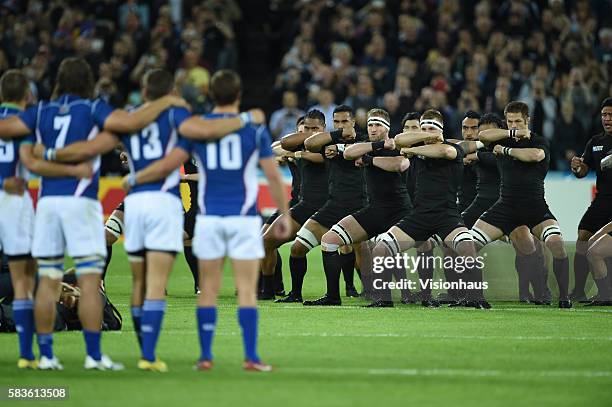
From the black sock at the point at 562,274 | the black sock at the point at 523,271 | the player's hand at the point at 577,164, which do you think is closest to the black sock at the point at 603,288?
the black sock at the point at 562,274

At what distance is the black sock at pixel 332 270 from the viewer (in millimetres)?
14523

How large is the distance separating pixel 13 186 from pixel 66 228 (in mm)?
683

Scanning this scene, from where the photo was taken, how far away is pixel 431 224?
1406 cm

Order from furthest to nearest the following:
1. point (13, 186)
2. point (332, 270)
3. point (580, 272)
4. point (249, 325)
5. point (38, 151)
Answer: point (580, 272)
point (332, 270)
point (13, 186)
point (38, 151)
point (249, 325)

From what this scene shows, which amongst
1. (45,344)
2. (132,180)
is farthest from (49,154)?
(45,344)

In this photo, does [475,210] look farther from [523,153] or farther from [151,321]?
[151,321]

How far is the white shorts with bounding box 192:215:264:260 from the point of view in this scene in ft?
30.0

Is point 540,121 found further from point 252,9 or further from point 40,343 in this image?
point 40,343

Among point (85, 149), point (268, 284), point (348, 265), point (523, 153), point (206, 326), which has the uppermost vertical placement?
point (523, 153)

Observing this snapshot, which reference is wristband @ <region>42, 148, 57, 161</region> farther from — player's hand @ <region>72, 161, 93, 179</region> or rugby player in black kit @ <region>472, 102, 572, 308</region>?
rugby player in black kit @ <region>472, 102, 572, 308</region>

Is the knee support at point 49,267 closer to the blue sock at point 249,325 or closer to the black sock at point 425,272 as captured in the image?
the blue sock at point 249,325

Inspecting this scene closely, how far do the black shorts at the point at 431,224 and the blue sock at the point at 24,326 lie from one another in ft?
18.5

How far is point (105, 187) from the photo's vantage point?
2323cm

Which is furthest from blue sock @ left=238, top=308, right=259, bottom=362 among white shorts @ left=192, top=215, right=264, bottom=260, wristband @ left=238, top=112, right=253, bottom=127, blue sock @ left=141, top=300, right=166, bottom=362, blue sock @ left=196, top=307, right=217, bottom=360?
wristband @ left=238, top=112, right=253, bottom=127
